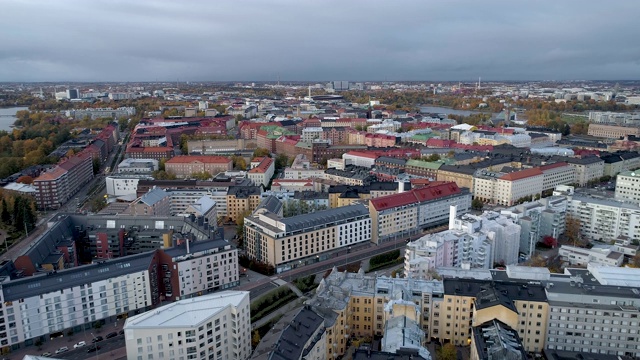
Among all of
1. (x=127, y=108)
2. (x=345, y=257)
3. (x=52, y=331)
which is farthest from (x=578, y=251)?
(x=127, y=108)

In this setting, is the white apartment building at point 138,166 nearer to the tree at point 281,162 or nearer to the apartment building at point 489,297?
the tree at point 281,162

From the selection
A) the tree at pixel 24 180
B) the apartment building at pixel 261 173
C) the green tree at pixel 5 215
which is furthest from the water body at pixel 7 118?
the apartment building at pixel 261 173

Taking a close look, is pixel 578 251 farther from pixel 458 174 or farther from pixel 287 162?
pixel 287 162

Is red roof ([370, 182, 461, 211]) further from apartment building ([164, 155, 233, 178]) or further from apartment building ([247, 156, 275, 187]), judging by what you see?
apartment building ([164, 155, 233, 178])

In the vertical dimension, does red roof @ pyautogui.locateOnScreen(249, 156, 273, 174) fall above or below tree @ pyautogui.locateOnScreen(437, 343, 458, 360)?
above

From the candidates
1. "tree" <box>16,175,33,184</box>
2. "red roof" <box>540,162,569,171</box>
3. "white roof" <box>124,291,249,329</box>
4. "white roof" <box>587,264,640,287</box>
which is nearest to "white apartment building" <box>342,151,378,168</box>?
"red roof" <box>540,162,569,171</box>

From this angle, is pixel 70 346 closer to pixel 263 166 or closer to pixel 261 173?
pixel 261 173
